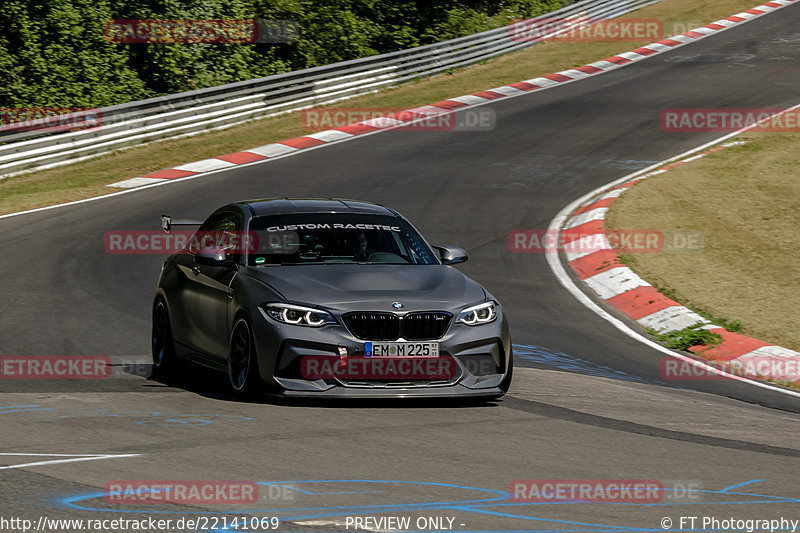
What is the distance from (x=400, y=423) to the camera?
7660mm

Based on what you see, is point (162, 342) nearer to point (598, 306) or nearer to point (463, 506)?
point (463, 506)

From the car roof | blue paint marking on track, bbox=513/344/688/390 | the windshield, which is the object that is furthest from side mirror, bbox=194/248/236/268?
blue paint marking on track, bbox=513/344/688/390

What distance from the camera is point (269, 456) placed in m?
6.57

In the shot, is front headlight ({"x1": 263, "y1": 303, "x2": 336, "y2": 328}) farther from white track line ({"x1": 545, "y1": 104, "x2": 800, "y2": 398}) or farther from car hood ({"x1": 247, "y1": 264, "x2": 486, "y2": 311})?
white track line ({"x1": 545, "y1": 104, "x2": 800, "y2": 398})

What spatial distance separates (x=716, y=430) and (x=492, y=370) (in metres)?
1.65

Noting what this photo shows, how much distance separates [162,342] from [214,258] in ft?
4.31

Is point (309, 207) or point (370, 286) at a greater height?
point (309, 207)

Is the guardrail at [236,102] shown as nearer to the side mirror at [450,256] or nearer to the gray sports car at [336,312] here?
the gray sports car at [336,312]

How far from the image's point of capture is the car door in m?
8.91

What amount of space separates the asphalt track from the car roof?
151 cm

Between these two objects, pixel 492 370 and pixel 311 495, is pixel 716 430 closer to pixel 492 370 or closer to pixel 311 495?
pixel 492 370

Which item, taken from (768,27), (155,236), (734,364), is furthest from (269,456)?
(768,27)

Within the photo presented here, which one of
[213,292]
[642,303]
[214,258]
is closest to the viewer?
[214,258]

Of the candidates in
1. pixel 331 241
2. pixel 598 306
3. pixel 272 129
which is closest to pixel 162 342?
pixel 331 241
